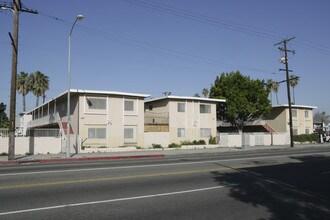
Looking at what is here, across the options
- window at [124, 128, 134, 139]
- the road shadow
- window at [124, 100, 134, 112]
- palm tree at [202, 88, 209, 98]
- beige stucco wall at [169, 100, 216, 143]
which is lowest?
the road shadow

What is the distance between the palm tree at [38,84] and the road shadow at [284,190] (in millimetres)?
52027

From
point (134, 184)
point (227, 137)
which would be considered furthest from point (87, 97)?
point (134, 184)

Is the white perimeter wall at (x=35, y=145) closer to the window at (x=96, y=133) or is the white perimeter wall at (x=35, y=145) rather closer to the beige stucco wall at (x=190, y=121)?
the window at (x=96, y=133)

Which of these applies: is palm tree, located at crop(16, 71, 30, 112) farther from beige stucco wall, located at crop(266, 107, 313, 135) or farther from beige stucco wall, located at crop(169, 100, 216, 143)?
beige stucco wall, located at crop(266, 107, 313, 135)

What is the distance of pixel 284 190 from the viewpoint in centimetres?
1002

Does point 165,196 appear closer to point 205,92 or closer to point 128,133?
point 128,133

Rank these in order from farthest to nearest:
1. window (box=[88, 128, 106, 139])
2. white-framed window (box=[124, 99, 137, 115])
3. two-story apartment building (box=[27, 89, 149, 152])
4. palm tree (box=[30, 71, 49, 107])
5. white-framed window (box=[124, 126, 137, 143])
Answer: palm tree (box=[30, 71, 49, 107]) → white-framed window (box=[124, 99, 137, 115]) → white-framed window (box=[124, 126, 137, 143]) → window (box=[88, 128, 106, 139]) → two-story apartment building (box=[27, 89, 149, 152])

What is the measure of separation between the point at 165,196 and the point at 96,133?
81.8 feet

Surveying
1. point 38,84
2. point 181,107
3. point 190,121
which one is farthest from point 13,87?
point 38,84

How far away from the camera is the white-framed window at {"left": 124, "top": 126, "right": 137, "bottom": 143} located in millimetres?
34594

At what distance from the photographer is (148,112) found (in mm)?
42688

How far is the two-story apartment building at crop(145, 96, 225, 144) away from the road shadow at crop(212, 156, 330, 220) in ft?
78.7

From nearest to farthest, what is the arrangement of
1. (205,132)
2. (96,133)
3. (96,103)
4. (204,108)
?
(96,133) < (96,103) < (205,132) < (204,108)

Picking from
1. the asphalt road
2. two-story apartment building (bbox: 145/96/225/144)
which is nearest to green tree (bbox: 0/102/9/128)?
two-story apartment building (bbox: 145/96/225/144)
